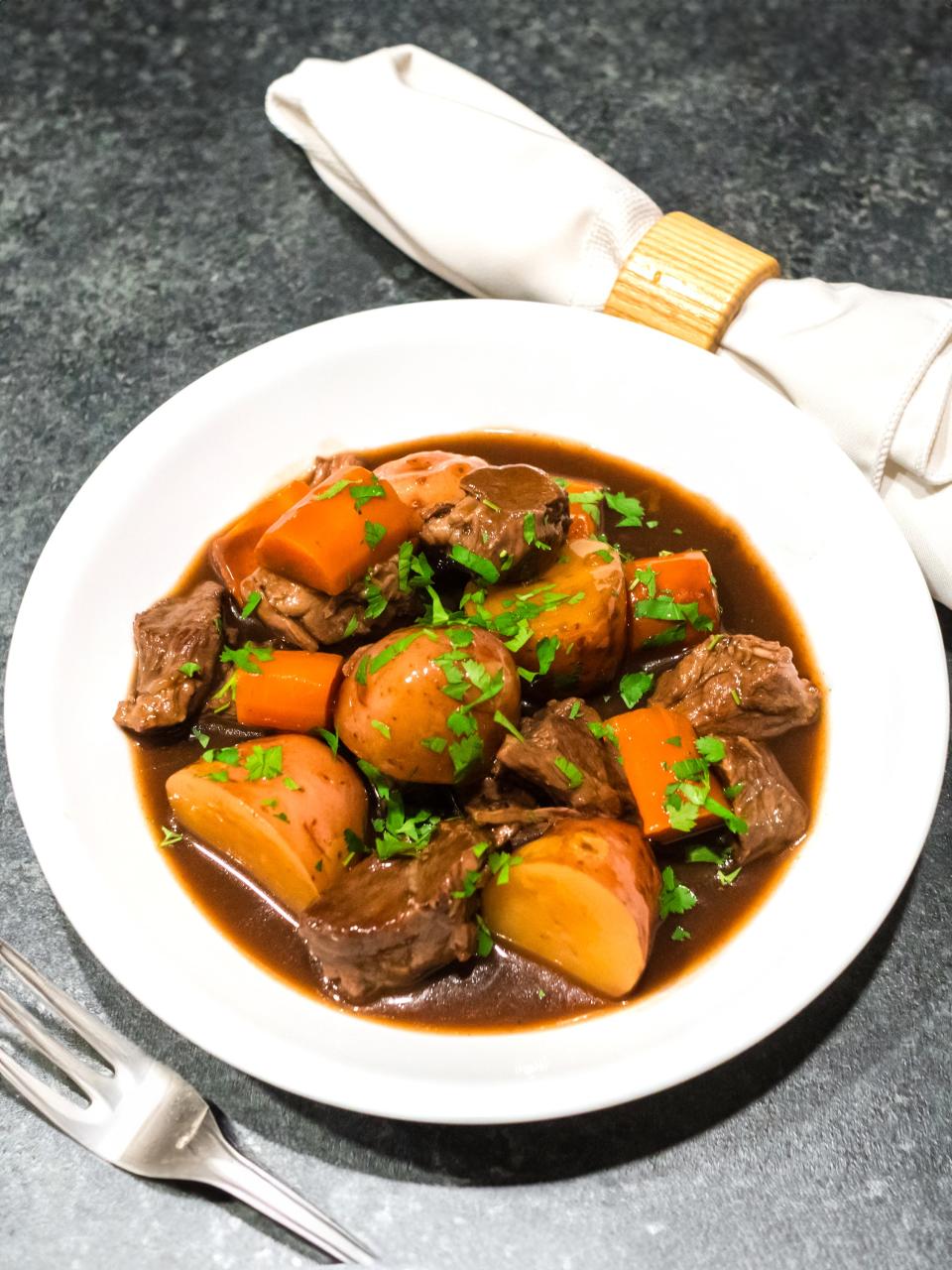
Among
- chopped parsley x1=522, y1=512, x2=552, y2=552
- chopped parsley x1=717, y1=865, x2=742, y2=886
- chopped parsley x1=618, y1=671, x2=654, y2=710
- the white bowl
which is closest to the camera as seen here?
the white bowl

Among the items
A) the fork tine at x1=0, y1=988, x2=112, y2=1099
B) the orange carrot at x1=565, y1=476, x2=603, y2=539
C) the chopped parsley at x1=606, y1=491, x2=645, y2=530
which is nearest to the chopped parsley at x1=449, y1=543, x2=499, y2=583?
the orange carrot at x1=565, y1=476, x2=603, y2=539

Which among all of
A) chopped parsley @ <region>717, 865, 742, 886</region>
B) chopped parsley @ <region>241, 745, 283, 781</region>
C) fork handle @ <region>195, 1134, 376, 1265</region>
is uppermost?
chopped parsley @ <region>241, 745, 283, 781</region>

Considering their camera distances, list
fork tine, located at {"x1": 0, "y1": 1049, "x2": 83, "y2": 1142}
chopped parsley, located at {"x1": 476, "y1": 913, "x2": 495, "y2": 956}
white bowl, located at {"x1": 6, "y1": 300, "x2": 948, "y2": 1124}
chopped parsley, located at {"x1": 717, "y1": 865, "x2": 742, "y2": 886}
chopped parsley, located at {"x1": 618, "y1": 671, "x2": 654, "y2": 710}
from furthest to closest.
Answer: chopped parsley, located at {"x1": 618, "y1": 671, "x2": 654, "y2": 710} → chopped parsley, located at {"x1": 717, "y1": 865, "x2": 742, "y2": 886} → chopped parsley, located at {"x1": 476, "y1": 913, "x2": 495, "y2": 956} → fork tine, located at {"x1": 0, "y1": 1049, "x2": 83, "y2": 1142} → white bowl, located at {"x1": 6, "y1": 300, "x2": 948, "y2": 1124}

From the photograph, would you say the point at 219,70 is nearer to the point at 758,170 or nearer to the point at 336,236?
the point at 336,236

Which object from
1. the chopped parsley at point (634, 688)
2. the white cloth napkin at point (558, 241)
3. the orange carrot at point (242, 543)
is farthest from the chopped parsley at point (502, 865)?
the white cloth napkin at point (558, 241)

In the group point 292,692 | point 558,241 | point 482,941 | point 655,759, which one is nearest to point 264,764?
point 292,692

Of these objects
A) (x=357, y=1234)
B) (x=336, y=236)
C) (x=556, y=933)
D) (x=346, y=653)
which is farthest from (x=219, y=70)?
(x=357, y=1234)

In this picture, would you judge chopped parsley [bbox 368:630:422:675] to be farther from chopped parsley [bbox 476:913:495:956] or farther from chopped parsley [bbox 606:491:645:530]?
chopped parsley [bbox 606:491:645:530]
